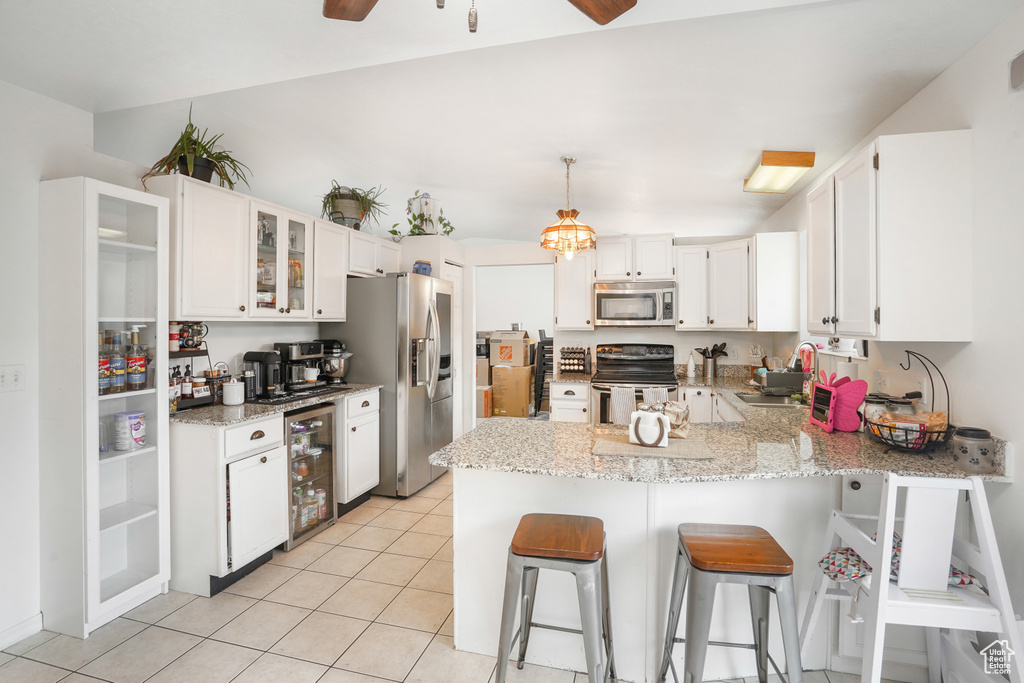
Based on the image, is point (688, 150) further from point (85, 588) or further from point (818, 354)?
point (85, 588)

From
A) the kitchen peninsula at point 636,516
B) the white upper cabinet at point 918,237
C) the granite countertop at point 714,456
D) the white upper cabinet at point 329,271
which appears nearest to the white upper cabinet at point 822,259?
the white upper cabinet at point 918,237

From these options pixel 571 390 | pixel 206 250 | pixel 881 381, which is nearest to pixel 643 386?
pixel 571 390

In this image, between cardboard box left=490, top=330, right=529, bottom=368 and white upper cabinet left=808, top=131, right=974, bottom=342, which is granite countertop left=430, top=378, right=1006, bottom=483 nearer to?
white upper cabinet left=808, top=131, right=974, bottom=342

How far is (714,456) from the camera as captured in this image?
177 cm

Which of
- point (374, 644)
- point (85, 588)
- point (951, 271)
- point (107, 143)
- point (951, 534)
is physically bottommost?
point (374, 644)

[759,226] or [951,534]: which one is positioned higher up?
[759,226]

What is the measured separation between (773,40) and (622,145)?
1.14m

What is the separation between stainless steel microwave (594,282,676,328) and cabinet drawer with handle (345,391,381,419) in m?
2.16

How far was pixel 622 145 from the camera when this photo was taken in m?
2.91

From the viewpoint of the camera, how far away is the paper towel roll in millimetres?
2742

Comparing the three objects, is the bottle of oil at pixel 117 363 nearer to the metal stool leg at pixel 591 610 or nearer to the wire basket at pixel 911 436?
the metal stool leg at pixel 591 610

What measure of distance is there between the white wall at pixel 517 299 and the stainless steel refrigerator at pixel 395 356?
4844mm

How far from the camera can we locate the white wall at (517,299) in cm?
878

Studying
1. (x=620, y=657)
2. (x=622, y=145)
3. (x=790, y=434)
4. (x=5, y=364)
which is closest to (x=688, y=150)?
(x=622, y=145)
